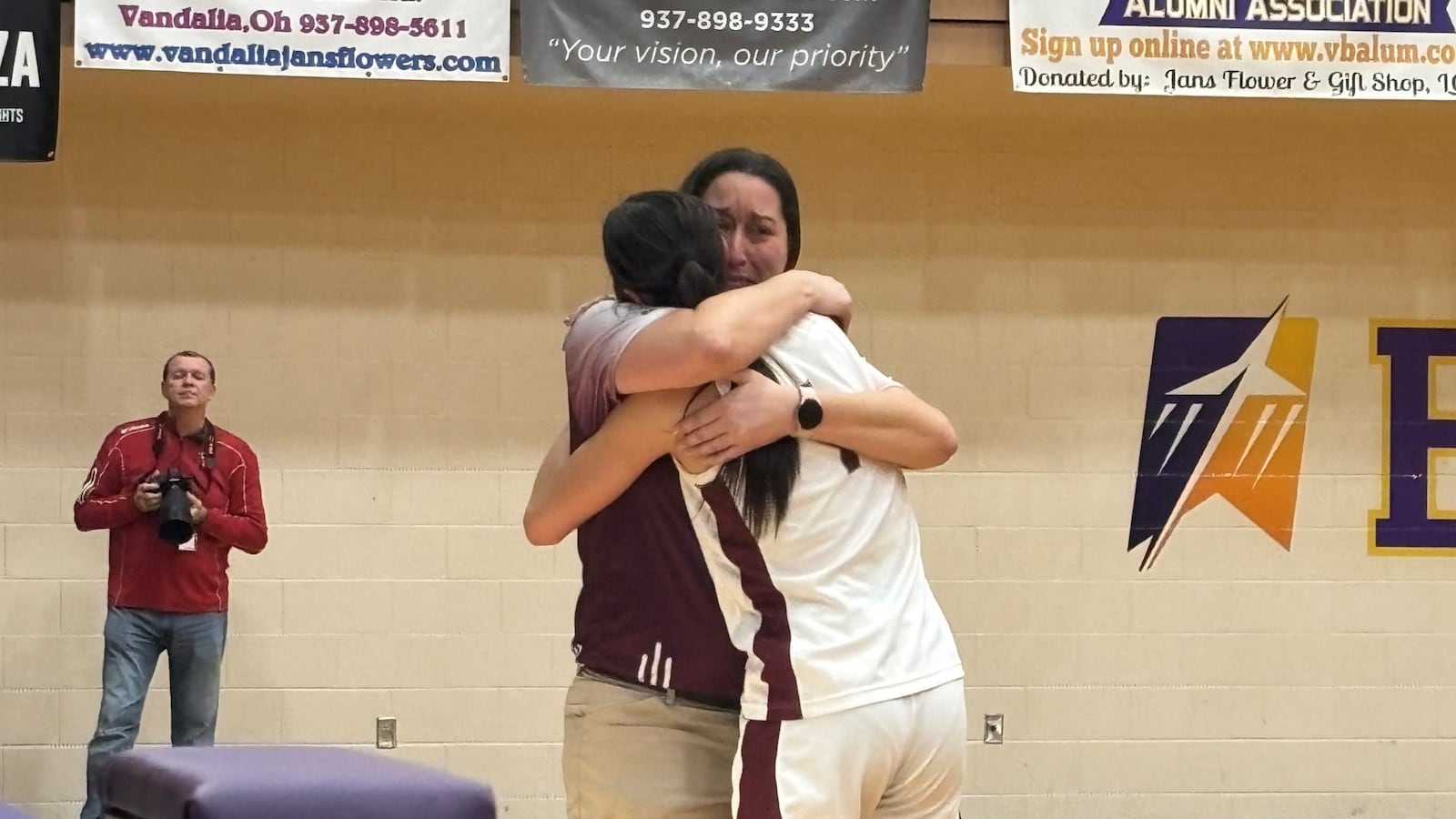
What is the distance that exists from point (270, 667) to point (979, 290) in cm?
325

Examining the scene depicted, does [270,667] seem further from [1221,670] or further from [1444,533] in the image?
[1444,533]

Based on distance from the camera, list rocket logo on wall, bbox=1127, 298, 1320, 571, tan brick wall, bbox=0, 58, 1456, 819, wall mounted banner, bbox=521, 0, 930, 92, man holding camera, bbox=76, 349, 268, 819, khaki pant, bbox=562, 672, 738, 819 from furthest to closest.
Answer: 1. rocket logo on wall, bbox=1127, 298, 1320, 571
2. tan brick wall, bbox=0, 58, 1456, 819
3. man holding camera, bbox=76, 349, 268, 819
4. wall mounted banner, bbox=521, 0, 930, 92
5. khaki pant, bbox=562, 672, 738, 819

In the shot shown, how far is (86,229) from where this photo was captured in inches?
257

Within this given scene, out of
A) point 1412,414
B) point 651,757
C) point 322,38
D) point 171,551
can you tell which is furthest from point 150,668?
point 1412,414

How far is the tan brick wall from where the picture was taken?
6.53 meters

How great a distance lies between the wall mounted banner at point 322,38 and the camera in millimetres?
5582

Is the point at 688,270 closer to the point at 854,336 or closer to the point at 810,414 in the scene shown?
the point at 810,414

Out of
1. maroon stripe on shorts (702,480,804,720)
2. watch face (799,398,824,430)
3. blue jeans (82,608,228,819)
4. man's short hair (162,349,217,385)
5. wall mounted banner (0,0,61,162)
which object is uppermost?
wall mounted banner (0,0,61,162)

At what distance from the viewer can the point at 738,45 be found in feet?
18.9

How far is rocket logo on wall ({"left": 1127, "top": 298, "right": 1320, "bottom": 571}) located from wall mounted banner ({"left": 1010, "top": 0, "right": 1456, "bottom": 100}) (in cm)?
130

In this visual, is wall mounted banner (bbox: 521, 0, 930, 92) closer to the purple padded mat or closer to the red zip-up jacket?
the red zip-up jacket

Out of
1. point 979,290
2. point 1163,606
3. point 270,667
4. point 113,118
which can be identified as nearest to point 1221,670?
point 1163,606

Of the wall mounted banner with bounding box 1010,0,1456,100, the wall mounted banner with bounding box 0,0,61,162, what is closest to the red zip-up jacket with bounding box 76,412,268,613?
the wall mounted banner with bounding box 0,0,61,162

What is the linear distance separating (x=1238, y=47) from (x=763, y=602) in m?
4.42
